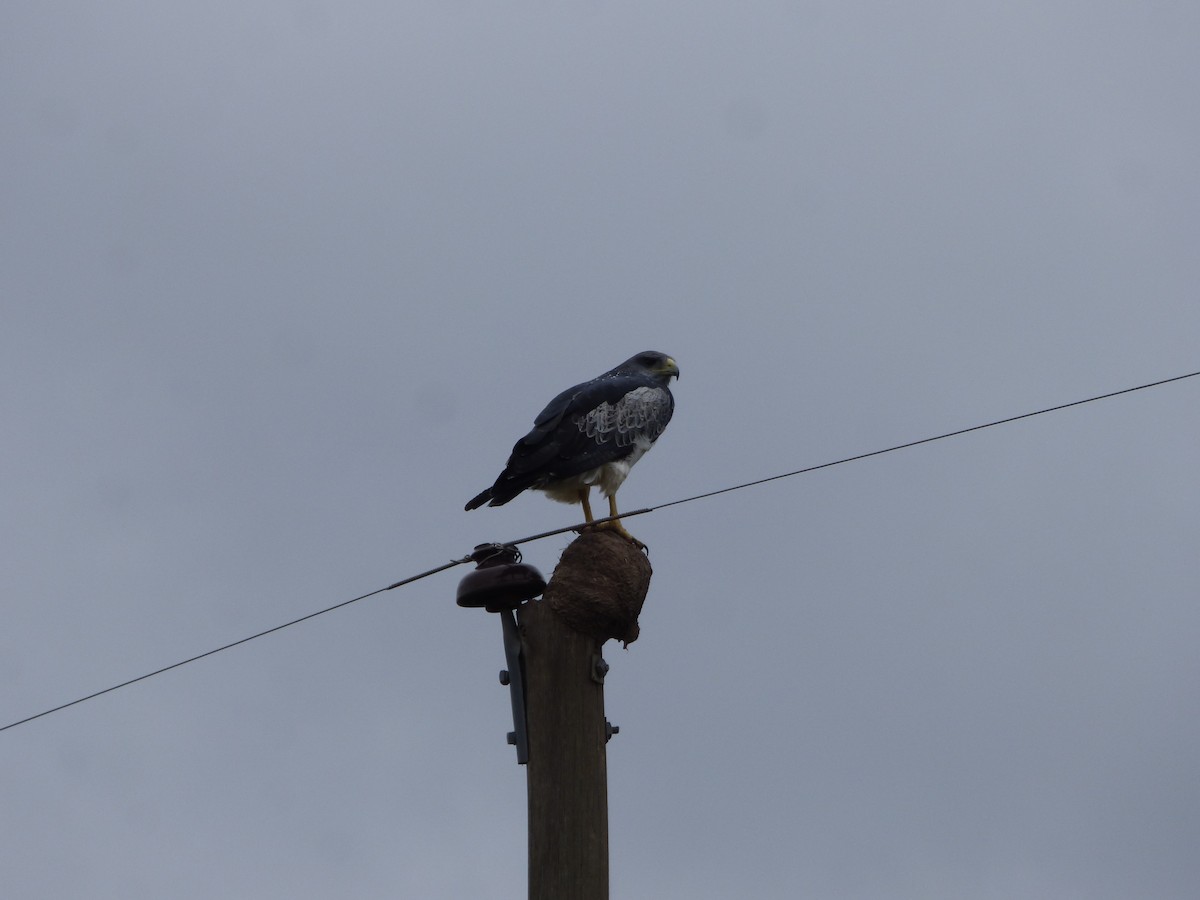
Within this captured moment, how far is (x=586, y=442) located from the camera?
6613mm

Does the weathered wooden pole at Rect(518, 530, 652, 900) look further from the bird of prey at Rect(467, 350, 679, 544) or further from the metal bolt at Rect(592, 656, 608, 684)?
the bird of prey at Rect(467, 350, 679, 544)

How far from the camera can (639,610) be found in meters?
5.57

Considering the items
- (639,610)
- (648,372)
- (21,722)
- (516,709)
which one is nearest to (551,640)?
(516,709)

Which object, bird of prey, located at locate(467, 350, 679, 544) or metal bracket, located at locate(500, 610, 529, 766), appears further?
bird of prey, located at locate(467, 350, 679, 544)

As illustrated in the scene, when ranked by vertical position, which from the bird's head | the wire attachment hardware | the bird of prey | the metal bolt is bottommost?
the metal bolt

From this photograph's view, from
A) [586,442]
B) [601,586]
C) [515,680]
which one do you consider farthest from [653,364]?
[515,680]

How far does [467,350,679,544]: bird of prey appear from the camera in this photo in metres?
6.53

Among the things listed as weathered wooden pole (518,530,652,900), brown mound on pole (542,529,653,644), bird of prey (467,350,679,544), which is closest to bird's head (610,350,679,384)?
bird of prey (467,350,679,544)

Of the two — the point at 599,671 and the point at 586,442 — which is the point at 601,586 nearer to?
the point at 599,671

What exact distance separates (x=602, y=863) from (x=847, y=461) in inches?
73.8

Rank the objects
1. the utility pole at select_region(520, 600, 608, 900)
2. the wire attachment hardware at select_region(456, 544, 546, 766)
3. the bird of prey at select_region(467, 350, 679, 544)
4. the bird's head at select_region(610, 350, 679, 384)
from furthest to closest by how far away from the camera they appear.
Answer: the bird's head at select_region(610, 350, 679, 384)
the bird of prey at select_region(467, 350, 679, 544)
the wire attachment hardware at select_region(456, 544, 546, 766)
the utility pole at select_region(520, 600, 608, 900)

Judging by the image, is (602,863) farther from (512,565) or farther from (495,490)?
(495,490)

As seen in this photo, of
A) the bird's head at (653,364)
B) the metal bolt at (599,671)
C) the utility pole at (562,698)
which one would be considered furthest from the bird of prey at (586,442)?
the metal bolt at (599,671)

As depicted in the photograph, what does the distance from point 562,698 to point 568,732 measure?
12cm
